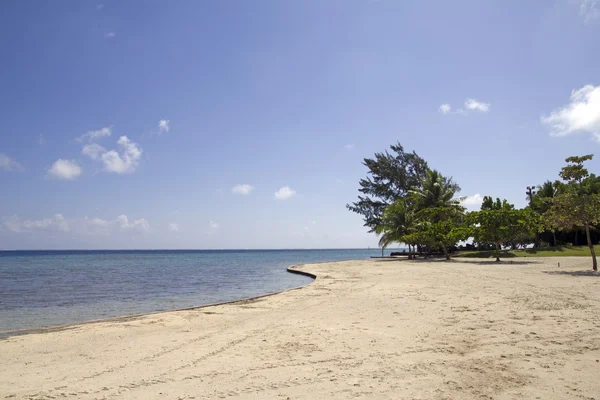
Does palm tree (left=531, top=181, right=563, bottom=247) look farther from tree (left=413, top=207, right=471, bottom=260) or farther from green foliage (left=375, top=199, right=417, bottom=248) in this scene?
green foliage (left=375, top=199, right=417, bottom=248)

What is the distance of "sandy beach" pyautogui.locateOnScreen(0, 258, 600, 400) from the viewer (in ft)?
14.6

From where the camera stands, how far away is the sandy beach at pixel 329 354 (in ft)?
14.6

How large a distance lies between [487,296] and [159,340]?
365 inches

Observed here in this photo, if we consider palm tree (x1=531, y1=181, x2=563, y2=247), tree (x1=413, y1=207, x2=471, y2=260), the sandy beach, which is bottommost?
the sandy beach

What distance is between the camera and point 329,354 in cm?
577

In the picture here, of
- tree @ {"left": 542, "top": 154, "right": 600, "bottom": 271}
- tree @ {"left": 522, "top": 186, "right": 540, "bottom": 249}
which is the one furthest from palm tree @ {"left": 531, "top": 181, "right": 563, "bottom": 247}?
tree @ {"left": 542, "top": 154, "right": 600, "bottom": 271}

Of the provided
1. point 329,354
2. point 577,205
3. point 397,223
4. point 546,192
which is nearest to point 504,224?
point 577,205

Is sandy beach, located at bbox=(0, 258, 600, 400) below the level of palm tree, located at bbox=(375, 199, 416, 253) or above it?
below

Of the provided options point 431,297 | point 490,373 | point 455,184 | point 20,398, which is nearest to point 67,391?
point 20,398

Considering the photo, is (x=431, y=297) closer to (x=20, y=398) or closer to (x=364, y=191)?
(x=20, y=398)

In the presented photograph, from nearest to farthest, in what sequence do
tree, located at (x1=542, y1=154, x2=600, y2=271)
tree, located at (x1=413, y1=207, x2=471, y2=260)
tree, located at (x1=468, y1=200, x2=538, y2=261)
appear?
1. tree, located at (x1=542, y1=154, x2=600, y2=271)
2. tree, located at (x1=468, y1=200, x2=538, y2=261)
3. tree, located at (x1=413, y1=207, x2=471, y2=260)

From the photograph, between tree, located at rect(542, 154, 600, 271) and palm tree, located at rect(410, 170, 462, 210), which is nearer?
tree, located at rect(542, 154, 600, 271)

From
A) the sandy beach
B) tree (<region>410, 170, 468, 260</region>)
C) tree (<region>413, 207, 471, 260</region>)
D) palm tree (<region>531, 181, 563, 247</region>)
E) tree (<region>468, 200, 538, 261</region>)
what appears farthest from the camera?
palm tree (<region>531, 181, 563, 247</region>)

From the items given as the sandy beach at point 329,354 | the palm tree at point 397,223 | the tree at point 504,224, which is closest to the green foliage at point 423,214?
the palm tree at point 397,223
